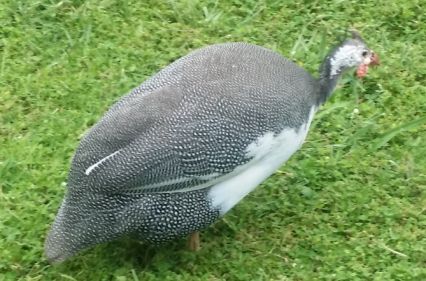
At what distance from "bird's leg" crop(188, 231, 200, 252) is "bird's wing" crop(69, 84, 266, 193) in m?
0.32

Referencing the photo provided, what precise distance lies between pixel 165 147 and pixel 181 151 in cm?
5

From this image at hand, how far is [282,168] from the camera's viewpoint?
3.45 meters

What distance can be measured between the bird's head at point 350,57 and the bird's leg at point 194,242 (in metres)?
0.73

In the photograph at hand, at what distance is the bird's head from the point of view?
3193 millimetres

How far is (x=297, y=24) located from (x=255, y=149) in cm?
142

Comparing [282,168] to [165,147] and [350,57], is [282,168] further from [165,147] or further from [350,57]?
[165,147]

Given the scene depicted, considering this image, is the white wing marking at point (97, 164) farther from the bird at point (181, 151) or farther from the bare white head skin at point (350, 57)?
the bare white head skin at point (350, 57)

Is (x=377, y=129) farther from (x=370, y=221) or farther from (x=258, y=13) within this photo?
(x=258, y=13)

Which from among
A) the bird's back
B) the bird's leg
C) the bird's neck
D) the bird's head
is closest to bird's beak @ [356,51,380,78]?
the bird's head

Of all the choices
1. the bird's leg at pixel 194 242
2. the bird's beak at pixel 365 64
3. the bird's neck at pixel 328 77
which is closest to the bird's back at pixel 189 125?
the bird's neck at pixel 328 77

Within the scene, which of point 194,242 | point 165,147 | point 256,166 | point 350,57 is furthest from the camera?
point 350,57

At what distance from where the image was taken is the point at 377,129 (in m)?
3.61

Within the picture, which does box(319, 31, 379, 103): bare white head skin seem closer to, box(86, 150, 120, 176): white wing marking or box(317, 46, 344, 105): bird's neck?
box(317, 46, 344, 105): bird's neck

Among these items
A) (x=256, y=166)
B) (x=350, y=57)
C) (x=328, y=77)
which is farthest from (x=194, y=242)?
(x=350, y=57)
